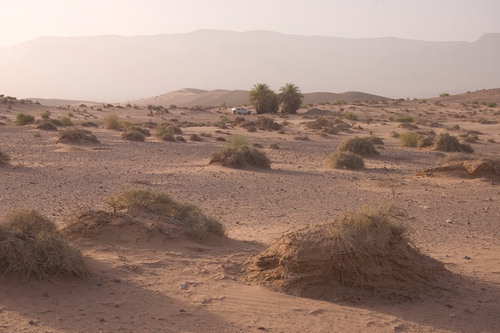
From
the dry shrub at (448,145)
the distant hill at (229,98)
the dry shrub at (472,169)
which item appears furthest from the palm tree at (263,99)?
the distant hill at (229,98)

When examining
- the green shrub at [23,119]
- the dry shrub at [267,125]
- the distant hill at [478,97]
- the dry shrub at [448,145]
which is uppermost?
the distant hill at [478,97]

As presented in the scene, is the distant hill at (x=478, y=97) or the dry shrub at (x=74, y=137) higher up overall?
the distant hill at (x=478, y=97)

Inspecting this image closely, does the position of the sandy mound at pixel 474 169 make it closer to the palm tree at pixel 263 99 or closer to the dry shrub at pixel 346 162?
the dry shrub at pixel 346 162

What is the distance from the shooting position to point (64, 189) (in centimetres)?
1584

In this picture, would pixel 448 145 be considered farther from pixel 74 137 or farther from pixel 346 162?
pixel 74 137

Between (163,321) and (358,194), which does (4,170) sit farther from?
(163,321)

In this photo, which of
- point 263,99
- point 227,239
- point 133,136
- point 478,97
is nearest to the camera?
point 227,239

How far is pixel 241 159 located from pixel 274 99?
41.0m

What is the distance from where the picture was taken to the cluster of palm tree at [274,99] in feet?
200

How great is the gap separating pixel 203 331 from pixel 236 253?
3.26 meters

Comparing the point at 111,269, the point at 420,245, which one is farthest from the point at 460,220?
the point at 111,269

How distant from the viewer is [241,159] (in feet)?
69.5

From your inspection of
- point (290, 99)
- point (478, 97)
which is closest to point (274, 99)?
point (290, 99)

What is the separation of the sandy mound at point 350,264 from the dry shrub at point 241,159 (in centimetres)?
1278
